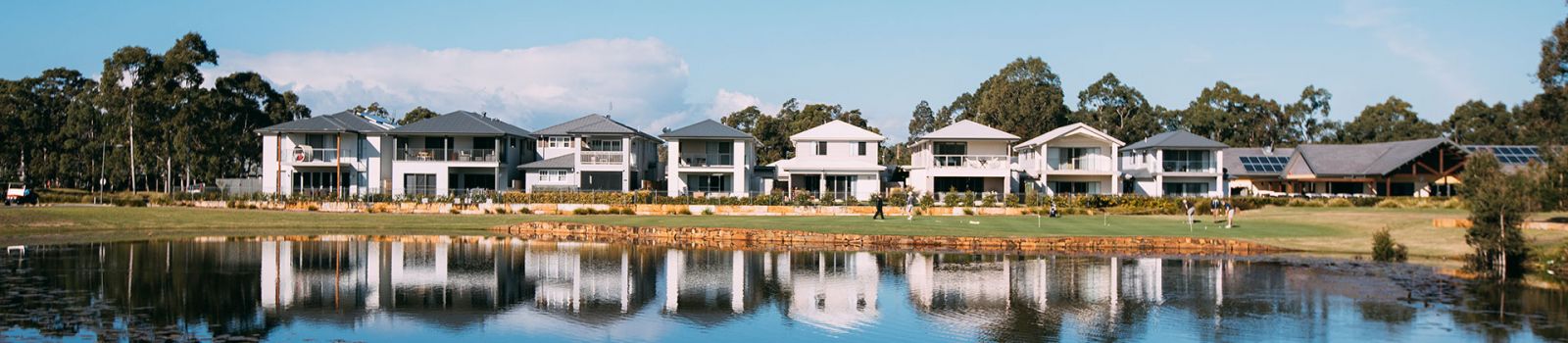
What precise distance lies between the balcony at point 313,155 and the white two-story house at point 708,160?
63.4 feet

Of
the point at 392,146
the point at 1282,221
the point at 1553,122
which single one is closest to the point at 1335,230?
the point at 1282,221

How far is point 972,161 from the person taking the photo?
225 ft

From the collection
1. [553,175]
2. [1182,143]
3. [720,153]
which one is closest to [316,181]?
[553,175]

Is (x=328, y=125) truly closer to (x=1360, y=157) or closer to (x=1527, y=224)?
(x=1527, y=224)

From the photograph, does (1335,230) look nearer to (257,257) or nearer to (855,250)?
(855,250)

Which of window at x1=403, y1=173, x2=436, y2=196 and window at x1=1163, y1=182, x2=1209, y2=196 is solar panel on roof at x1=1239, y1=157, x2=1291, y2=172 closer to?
window at x1=1163, y1=182, x2=1209, y2=196

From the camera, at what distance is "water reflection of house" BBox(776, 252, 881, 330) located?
23.3 meters

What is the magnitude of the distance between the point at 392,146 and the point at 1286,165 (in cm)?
5865

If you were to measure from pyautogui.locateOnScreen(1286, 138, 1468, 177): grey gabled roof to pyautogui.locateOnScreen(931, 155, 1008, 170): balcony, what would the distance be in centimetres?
2267

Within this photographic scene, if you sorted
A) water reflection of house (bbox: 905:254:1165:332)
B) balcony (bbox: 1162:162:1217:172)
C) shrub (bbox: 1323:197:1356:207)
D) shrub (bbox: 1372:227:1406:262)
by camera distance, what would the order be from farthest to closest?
balcony (bbox: 1162:162:1217:172), shrub (bbox: 1323:197:1356:207), shrub (bbox: 1372:227:1406:262), water reflection of house (bbox: 905:254:1165:332)

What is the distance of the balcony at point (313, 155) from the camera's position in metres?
67.9

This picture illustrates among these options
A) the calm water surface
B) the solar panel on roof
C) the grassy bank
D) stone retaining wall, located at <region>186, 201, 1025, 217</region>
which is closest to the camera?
the calm water surface

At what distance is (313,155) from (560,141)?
14.3 metres

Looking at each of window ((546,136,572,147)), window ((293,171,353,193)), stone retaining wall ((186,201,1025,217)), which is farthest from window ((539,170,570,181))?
window ((293,171,353,193))
